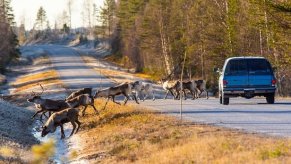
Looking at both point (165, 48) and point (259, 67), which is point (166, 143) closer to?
point (259, 67)

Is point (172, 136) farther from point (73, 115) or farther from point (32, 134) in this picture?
point (32, 134)

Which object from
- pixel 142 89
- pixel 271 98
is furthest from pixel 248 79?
pixel 142 89

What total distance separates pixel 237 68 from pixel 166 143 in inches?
417

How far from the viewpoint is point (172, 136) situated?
53.3 feet

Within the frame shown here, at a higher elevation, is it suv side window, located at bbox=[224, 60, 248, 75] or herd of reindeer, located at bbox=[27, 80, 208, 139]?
suv side window, located at bbox=[224, 60, 248, 75]

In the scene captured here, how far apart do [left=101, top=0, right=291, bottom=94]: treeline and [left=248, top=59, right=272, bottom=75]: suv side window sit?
15.6ft

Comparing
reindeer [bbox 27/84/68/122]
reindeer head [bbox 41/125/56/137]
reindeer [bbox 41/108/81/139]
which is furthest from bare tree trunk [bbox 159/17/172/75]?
reindeer head [bbox 41/125/56/137]

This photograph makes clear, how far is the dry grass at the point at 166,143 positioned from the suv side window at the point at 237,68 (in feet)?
13.7

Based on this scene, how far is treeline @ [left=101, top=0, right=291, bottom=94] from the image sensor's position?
128 feet

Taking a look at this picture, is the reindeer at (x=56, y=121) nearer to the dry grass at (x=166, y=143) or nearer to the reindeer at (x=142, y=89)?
the dry grass at (x=166, y=143)

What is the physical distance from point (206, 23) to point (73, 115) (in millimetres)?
31228

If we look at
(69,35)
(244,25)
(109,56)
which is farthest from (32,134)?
(69,35)

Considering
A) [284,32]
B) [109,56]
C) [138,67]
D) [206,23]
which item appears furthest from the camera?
[109,56]

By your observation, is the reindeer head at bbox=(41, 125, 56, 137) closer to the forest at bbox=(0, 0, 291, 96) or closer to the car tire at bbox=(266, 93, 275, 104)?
the forest at bbox=(0, 0, 291, 96)
